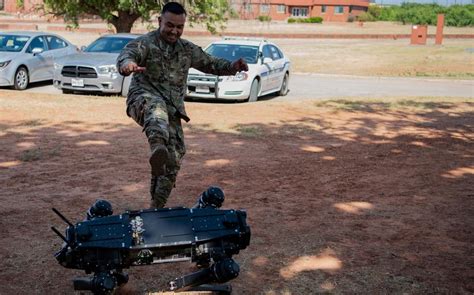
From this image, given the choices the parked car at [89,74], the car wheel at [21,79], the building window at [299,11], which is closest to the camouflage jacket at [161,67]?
the parked car at [89,74]

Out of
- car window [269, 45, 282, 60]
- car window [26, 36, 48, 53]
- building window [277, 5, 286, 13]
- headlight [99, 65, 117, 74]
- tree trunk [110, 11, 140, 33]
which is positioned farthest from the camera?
building window [277, 5, 286, 13]

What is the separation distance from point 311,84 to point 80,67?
9.59m

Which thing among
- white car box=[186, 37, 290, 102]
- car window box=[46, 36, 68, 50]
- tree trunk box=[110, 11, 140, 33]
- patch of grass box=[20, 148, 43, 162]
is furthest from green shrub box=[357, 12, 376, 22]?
patch of grass box=[20, 148, 43, 162]

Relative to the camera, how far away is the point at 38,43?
62.0 feet

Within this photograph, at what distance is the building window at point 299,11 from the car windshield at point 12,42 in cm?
7501

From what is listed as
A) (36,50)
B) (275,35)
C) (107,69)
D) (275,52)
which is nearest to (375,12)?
(275,35)

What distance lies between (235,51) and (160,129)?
12.6 m

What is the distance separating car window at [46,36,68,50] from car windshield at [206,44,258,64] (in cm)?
500

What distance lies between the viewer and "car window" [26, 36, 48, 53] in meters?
18.6

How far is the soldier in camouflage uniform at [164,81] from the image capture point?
5.04m

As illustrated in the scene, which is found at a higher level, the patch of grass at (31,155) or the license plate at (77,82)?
the license plate at (77,82)

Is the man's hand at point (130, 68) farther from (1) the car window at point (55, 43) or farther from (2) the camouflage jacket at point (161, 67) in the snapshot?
(1) the car window at point (55, 43)

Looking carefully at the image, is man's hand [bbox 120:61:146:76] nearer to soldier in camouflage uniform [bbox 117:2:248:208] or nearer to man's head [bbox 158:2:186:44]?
soldier in camouflage uniform [bbox 117:2:248:208]

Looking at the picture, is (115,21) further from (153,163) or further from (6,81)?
(153,163)
